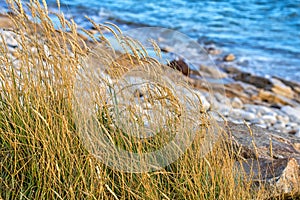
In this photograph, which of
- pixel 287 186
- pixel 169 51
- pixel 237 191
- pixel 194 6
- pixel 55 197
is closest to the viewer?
pixel 55 197

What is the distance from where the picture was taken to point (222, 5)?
15.1 meters

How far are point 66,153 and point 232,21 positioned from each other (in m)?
11.2

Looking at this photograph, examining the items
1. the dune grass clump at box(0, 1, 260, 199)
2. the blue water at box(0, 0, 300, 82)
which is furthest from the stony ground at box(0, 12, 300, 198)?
the blue water at box(0, 0, 300, 82)

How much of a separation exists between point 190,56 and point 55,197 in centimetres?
158

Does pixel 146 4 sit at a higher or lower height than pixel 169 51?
lower

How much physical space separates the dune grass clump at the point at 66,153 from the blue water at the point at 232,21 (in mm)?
6510

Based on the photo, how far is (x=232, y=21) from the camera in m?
13.3

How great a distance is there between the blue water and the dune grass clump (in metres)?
6.51

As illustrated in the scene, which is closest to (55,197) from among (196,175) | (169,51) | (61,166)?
(61,166)

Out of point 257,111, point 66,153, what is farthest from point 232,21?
point 66,153

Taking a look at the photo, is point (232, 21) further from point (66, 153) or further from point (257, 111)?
point (66, 153)

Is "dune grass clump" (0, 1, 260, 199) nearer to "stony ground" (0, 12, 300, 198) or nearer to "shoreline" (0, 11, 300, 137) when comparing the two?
"stony ground" (0, 12, 300, 198)

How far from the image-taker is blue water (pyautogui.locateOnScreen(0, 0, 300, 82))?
10031mm

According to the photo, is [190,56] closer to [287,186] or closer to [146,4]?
[287,186]
